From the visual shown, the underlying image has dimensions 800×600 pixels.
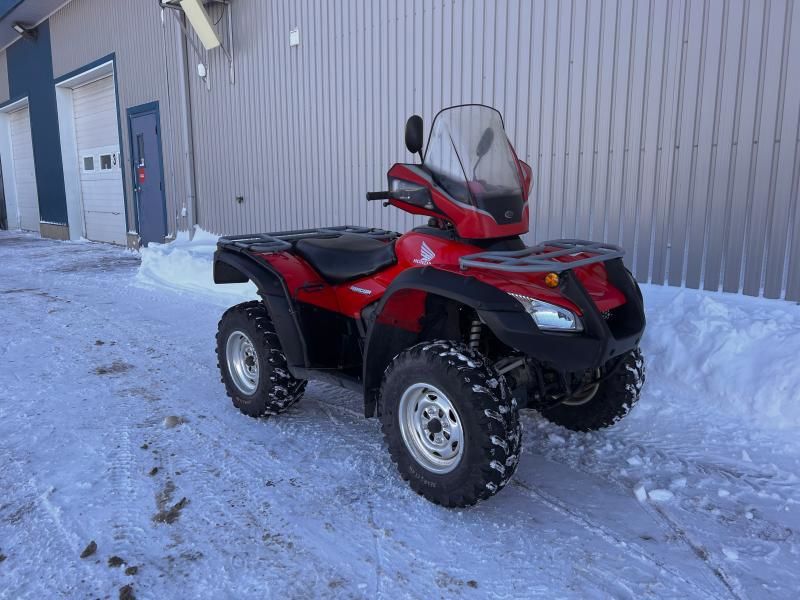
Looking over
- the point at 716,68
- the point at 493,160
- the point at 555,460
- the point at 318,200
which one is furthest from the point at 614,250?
the point at 318,200

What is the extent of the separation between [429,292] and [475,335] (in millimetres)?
364

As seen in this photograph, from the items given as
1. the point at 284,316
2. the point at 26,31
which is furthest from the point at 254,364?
the point at 26,31

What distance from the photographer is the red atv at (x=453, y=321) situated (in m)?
2.56

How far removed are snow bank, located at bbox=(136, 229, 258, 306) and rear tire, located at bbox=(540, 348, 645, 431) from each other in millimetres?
4620

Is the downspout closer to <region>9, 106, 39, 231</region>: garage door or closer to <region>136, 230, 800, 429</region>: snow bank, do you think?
<region>136, 230, 800, 429</region>: snow bank

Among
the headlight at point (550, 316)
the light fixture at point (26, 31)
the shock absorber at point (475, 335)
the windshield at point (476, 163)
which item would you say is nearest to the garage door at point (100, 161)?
the light fixture at point (26, 31)

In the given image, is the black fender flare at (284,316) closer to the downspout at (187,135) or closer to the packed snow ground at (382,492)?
the packed snow ground at (382,492)

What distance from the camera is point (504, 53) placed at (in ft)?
20.2

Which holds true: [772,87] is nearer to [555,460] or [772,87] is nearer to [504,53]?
[504,53]

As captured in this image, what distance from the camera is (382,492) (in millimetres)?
2980

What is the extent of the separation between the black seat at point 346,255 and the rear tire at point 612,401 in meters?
1.34

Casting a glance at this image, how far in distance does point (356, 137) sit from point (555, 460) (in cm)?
569

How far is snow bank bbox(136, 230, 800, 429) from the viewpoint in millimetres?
3650

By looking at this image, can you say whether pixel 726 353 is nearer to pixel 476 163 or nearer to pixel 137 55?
pixel 476 163
